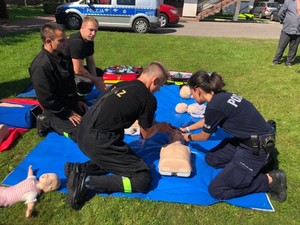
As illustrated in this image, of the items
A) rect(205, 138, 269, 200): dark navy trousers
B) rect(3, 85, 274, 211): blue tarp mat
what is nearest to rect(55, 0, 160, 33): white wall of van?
rect(3, 85, 274, 211): blue tarp mat

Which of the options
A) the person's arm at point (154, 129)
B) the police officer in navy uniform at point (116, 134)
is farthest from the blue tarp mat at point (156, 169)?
the person's arm at point (154, 129)

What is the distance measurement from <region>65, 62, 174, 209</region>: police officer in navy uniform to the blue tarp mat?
0.70 ft

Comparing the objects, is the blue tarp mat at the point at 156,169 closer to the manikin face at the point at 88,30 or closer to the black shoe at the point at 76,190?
the black shoe at the point at 76,190

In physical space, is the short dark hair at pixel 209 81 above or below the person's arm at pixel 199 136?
above

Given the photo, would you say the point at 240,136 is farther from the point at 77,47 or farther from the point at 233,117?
the point at 77,47

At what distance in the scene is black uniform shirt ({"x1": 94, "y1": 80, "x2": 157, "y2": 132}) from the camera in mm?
2682

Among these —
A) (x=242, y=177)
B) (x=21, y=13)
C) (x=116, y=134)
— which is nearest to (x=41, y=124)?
(x=116, y=134)

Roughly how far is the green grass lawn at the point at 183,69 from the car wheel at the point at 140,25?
4.90 ft

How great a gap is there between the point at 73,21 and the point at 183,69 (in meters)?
7.69

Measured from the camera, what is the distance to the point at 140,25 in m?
13.3

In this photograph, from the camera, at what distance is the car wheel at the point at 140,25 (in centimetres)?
1319

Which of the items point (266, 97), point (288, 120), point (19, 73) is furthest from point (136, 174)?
point (19, 73)

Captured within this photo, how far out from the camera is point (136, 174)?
2.91m

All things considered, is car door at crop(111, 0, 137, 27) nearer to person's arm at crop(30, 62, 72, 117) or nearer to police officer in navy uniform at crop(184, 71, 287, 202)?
person's arm at crop(30, 62, 72, 117)
